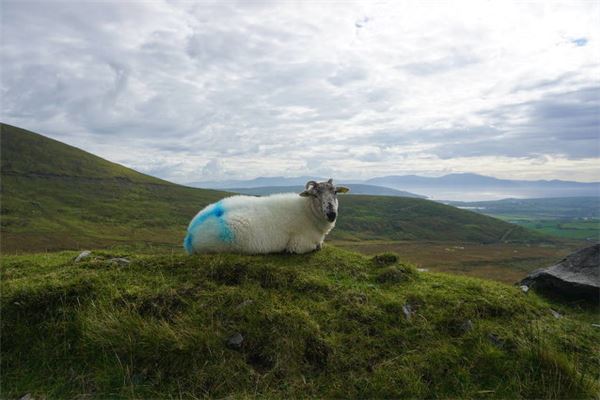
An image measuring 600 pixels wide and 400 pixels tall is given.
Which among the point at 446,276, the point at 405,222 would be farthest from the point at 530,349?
the point at 405,222

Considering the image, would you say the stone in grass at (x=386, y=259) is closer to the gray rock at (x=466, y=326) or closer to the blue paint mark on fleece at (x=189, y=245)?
the gray rock at (x=466, y=326)

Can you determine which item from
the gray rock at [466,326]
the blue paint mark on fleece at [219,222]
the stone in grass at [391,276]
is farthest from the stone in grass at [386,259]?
the blue paint mark on fleece at [219,222]

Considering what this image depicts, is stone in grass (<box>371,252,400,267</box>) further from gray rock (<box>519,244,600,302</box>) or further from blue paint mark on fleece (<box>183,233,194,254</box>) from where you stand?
blue paint mark on fleece (<box>183,233,194,254</box>)

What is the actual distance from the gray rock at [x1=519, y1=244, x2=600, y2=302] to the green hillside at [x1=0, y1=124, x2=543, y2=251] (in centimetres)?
6507

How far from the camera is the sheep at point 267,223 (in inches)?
412

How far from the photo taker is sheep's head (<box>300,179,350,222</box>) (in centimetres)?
1145

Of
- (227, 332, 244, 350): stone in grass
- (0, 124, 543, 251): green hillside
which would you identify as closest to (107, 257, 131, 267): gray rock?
(227, 332, 244, 350): stone in grass

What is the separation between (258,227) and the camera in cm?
1083

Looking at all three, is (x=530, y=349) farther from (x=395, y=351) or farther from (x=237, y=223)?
(x=237, y=223)

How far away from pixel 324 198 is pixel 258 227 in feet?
8.07

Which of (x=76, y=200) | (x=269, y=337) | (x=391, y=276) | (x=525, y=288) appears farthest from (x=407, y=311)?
(x=76, y=200)

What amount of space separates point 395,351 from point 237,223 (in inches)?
227

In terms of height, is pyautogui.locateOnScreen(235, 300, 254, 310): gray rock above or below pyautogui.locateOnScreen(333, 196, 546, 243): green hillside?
above

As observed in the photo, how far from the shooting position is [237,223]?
34.7 feet
